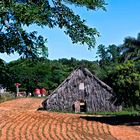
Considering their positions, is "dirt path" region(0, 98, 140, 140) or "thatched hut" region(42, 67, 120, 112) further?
"thatched hut" region(42, 67, 120, 112)

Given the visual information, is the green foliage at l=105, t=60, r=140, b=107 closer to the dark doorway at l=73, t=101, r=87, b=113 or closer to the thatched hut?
the thatched hut

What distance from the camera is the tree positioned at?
12383 millimetres

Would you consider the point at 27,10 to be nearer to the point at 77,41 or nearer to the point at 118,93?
the point at 77,41

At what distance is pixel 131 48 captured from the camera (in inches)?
1815

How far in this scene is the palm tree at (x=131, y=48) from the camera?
4428 centimetres

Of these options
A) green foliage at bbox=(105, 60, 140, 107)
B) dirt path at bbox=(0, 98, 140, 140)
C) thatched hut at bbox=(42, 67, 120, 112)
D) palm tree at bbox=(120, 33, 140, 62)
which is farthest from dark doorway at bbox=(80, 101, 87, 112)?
dirt path at bbox=(0, 98, 140, 140)

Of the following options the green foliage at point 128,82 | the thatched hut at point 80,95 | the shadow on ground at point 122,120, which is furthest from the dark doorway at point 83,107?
the green foliage at point 128,82

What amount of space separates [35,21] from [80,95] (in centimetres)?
3140

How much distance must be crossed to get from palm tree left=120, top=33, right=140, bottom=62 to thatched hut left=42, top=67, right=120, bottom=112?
16.4 ft

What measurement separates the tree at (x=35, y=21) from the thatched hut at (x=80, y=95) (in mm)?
28019

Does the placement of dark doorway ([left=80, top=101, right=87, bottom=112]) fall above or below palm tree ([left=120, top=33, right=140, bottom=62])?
below

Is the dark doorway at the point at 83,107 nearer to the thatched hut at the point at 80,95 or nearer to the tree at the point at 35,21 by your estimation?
the thatched hut at the point at 80,95

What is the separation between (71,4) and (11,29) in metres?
2.23

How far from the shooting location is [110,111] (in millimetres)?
42719
